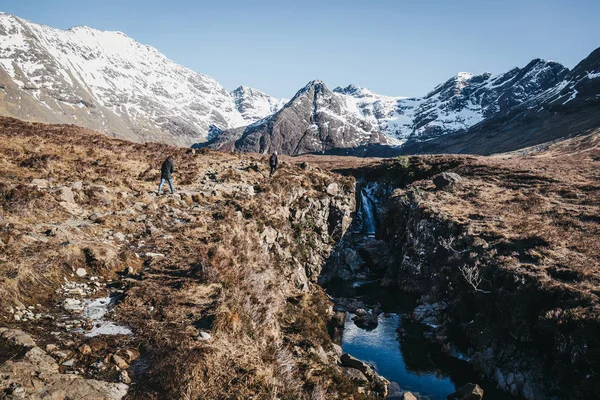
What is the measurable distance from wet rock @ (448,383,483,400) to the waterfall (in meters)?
41.6

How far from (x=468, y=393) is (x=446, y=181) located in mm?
32771

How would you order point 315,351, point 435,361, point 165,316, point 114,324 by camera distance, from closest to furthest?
1. point 114,324
2. point 165,316
3. point 315,351
4. point 435,361

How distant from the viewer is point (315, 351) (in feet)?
50.6

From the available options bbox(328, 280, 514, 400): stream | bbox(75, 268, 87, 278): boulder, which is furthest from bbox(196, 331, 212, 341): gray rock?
bbox(328, 280, 514, 400): stream

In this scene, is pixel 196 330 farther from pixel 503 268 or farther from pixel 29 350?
pixel 503 268

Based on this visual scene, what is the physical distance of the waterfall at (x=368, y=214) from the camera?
6275 cm

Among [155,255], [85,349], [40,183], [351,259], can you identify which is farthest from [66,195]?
[351,259]

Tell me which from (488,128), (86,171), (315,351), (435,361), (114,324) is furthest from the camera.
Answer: (488,128)

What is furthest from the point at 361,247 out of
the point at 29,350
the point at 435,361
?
the point at 29,350

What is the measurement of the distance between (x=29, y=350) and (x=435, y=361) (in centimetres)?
2527

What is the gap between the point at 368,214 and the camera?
63.2m

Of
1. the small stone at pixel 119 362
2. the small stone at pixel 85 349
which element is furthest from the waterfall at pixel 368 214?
the small stone at pixel 85 349

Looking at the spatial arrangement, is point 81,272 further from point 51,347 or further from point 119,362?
point 119,362

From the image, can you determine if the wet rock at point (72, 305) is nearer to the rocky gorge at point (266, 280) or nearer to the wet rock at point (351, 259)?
the rocky gorge at point (266, 280)
